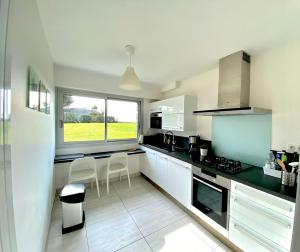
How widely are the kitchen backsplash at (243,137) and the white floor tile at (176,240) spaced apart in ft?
3.96

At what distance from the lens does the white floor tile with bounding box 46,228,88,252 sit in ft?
4.90

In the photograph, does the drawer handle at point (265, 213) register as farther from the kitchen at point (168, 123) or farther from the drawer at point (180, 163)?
the drawer at point (180, 163)

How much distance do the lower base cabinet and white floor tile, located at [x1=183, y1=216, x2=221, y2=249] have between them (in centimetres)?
19

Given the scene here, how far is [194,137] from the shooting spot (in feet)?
8.25

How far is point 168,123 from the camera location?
295 centimetres

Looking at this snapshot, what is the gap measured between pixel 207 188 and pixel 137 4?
6.78ft

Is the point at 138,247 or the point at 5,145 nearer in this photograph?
the point at 5,145

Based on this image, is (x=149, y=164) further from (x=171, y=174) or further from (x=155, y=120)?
(x=155, y=120)

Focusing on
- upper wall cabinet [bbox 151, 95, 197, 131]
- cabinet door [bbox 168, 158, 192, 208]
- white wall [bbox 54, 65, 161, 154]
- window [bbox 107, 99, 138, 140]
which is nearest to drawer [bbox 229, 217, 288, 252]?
cabinet door [bbox 168, 158, 192, 208]

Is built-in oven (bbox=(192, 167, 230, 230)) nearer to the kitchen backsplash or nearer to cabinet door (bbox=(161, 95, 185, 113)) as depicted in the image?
the kitchen backsplash

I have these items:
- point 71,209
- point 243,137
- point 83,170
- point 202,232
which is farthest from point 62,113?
point 243,137

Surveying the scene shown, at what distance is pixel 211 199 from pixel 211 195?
51 millimetres

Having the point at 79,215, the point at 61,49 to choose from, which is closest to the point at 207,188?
the point at 79,215

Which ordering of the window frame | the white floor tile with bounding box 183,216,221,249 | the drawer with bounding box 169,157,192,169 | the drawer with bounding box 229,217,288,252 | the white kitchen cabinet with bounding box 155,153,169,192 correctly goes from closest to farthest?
the drawer with bounding box 229,217,288,252, the white floor tile with bounding box 183,216,221,249, the drawer with bounding box 169,157,192,169, the white kitchen cabinet with bounding box 155,153,169,192, the window frame
